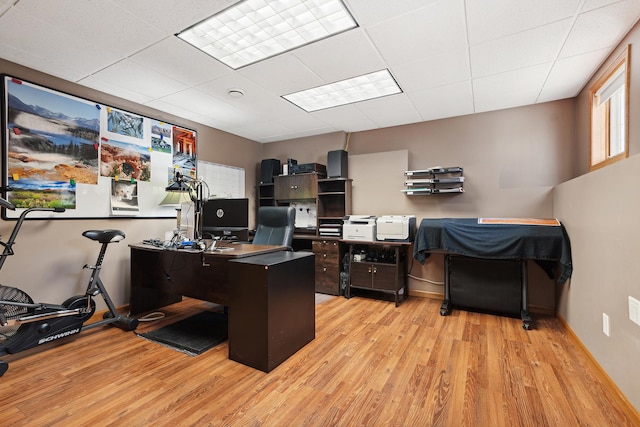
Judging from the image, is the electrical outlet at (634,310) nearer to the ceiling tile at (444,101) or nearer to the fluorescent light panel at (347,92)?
the ceiling tile at (444,101)

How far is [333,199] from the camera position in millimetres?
4773

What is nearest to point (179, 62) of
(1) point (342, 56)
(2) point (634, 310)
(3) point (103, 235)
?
(1) point (342, 56)

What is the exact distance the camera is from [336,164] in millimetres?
4453

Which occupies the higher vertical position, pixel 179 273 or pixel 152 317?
pixel 179 273

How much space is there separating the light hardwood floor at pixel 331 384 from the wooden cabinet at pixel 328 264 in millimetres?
1361

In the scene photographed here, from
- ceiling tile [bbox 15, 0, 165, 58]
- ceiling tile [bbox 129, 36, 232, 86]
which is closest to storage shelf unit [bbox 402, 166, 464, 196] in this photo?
ceiling tile [bbox 129, 36, 232, 86]

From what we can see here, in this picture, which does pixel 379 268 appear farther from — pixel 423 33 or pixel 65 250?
pixel 65 250

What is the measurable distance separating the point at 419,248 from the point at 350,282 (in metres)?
1.13

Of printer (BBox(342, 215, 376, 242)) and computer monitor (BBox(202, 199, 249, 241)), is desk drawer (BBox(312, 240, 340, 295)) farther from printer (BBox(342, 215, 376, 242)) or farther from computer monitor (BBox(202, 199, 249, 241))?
computer monitor (BBox(202, 199, 249, 241))

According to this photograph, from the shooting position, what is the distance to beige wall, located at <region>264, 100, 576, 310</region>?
135 inches

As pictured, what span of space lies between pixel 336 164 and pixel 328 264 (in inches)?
60.0

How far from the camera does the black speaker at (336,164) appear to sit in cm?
444

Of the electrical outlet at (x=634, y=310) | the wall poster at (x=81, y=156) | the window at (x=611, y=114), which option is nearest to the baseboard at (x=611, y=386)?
the electrical outlet at (x=634, y=310)

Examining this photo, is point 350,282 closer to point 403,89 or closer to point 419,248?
point 419,248
